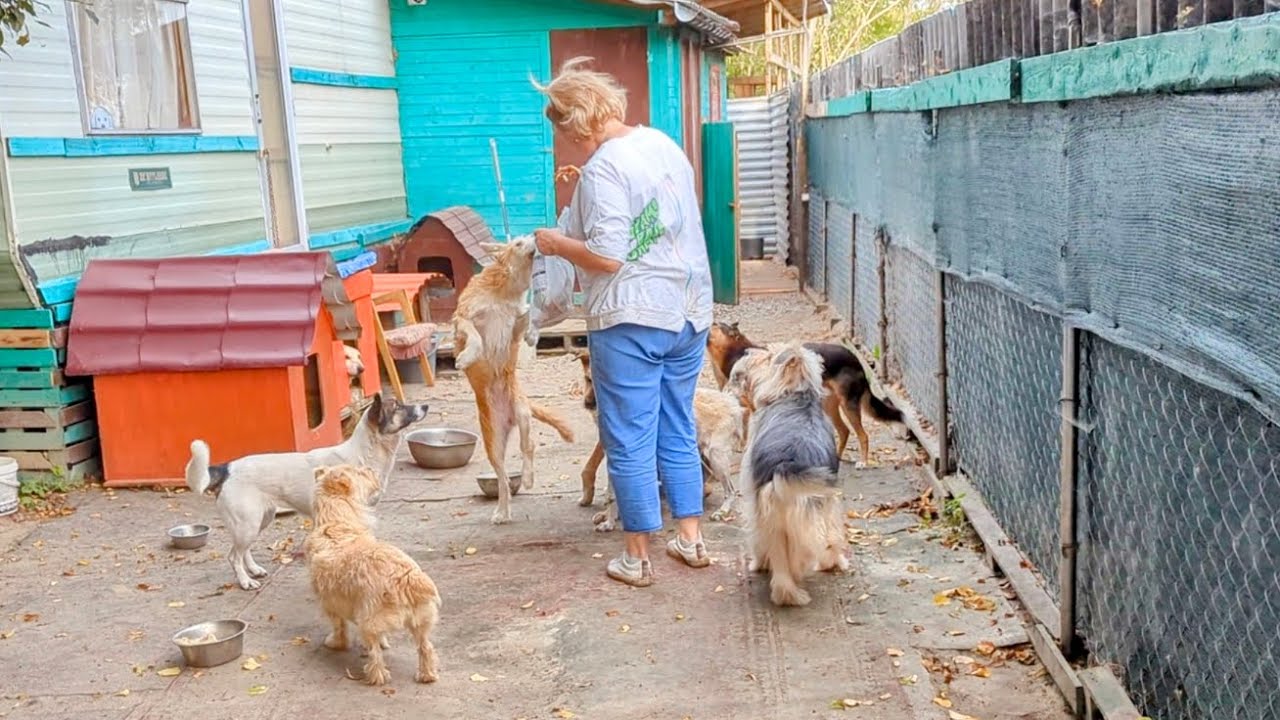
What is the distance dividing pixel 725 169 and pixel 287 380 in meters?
8.50

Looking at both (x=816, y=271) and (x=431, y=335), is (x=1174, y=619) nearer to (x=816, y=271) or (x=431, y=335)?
(x=431, y=335)

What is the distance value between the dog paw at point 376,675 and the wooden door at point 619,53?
9.47 metres

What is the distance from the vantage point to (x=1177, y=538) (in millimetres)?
3148

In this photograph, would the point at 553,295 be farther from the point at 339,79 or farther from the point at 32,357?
the point at 339,79

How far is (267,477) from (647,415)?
183 cm

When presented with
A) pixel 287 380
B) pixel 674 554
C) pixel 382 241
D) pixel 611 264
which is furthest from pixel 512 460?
pixel 382 241

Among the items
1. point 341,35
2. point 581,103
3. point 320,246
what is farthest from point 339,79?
point 581,103

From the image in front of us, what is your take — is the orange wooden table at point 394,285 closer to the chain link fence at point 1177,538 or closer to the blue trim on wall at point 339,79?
the blue trim on wall at point 339,79

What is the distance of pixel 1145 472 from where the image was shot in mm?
3385

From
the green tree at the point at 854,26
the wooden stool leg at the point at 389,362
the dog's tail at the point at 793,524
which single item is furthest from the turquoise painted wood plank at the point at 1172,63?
the green tree at the point at 854,26

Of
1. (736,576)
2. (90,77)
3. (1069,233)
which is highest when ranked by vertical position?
(90,77)

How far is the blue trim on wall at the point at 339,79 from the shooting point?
1081 cm

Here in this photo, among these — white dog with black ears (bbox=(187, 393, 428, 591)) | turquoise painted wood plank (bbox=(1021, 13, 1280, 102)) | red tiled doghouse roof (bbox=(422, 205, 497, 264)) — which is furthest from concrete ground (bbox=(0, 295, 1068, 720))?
red tiled doghouse roof (bbox=(422, 205, 497, 264))

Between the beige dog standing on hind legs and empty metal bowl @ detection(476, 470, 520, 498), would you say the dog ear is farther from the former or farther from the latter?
empty metal bowl @ detection(476, 470, 520, 498)
